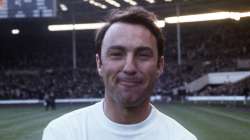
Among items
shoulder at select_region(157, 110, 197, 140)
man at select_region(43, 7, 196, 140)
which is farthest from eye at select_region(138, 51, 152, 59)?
shoulder at select_region(157, 110, 197, 140)

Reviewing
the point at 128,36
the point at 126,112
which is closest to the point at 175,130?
the point at 126,112

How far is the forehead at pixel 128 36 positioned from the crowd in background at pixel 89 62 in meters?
49.5

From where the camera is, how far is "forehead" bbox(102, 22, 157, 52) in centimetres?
284

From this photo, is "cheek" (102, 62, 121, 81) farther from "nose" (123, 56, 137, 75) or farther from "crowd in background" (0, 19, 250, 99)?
"crowd in background" (0, 19, 250, 99)

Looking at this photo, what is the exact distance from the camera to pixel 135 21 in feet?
9.62

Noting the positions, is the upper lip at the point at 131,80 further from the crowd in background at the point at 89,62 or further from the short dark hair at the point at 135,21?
the crowd in background at the point at 89,62

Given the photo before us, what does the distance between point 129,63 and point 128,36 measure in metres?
0.14

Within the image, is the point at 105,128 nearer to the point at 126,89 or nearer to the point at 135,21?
the point at 126,89

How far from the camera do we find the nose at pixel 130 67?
9.11 ft

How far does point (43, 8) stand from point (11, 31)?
3768 cm

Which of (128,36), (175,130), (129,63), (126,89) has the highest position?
(128,36)

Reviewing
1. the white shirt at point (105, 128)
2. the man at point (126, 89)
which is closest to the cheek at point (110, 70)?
the man at point (126, 89)

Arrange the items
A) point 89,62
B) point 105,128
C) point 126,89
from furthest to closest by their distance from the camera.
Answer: point 89,62 → point 105,128 → point 126,89

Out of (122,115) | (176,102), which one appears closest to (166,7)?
(176,102)
